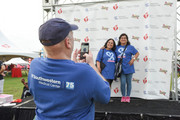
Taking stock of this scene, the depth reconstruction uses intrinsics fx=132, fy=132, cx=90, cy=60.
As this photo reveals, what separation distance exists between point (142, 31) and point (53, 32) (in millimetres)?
3423

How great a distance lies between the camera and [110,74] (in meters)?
3.16

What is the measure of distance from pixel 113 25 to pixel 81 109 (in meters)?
3.43

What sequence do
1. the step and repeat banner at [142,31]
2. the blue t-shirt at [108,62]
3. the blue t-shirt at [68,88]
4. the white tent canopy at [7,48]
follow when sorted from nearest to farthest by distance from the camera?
the blue t-shirt at [68,88]
the blue t-shirt at [108,62]
the step and repeat banner at [142,31]
the white tent canopy at [7,48]

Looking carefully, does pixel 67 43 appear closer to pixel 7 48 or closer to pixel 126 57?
pixel 126 57

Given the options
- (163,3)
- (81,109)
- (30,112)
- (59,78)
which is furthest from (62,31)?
(163,3)

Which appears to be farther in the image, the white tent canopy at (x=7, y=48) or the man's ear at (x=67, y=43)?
the white tent canopy at (x=7, y=48)

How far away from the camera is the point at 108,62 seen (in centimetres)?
321

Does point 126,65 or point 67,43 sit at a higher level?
point 67,43

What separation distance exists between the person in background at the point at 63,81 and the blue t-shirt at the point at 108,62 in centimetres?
250

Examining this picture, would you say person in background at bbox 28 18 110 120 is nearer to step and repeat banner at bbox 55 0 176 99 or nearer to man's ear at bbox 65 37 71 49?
man's ear at bbox 65 37 71 49

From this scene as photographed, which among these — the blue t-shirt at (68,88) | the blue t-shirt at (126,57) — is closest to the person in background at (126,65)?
the blue t-shirt at (126,57)

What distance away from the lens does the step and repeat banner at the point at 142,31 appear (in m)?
3.42

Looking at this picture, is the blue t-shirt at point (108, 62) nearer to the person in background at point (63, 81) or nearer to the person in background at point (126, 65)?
the person in background at point (126, 65)

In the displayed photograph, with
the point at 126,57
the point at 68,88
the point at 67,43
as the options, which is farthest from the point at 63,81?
the point at 126,57
